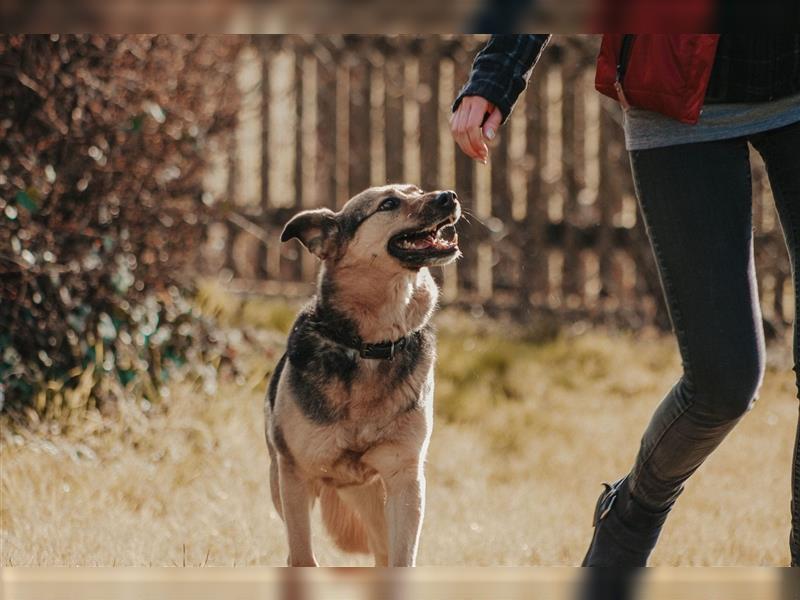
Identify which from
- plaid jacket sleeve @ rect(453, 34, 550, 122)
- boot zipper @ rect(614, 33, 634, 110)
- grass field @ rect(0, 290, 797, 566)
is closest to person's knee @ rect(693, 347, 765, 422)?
boot zipper @ rect(614, 33, 634, 110)

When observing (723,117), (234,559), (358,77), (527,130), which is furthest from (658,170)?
(358,77)

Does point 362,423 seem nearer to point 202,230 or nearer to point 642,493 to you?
point 642,493

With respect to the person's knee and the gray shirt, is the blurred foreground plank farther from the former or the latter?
the gray shirt

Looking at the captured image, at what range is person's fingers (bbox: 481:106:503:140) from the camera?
2.33 m

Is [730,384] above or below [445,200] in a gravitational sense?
below

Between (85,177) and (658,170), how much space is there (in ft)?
9.46

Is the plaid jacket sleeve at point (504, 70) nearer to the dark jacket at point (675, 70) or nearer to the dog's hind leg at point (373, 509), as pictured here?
the dark jacket at point (675, 70)

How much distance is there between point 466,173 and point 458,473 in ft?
11.7

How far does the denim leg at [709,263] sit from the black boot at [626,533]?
400 mm

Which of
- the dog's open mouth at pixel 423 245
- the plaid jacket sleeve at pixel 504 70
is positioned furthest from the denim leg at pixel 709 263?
the dog's open mouth at pixel 423 245

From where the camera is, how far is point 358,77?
26.5ft

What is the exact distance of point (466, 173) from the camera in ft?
26.0

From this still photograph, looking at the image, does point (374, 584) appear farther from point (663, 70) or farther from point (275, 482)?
point (275, 482)

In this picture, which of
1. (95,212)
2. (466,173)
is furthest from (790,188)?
(466,173)
